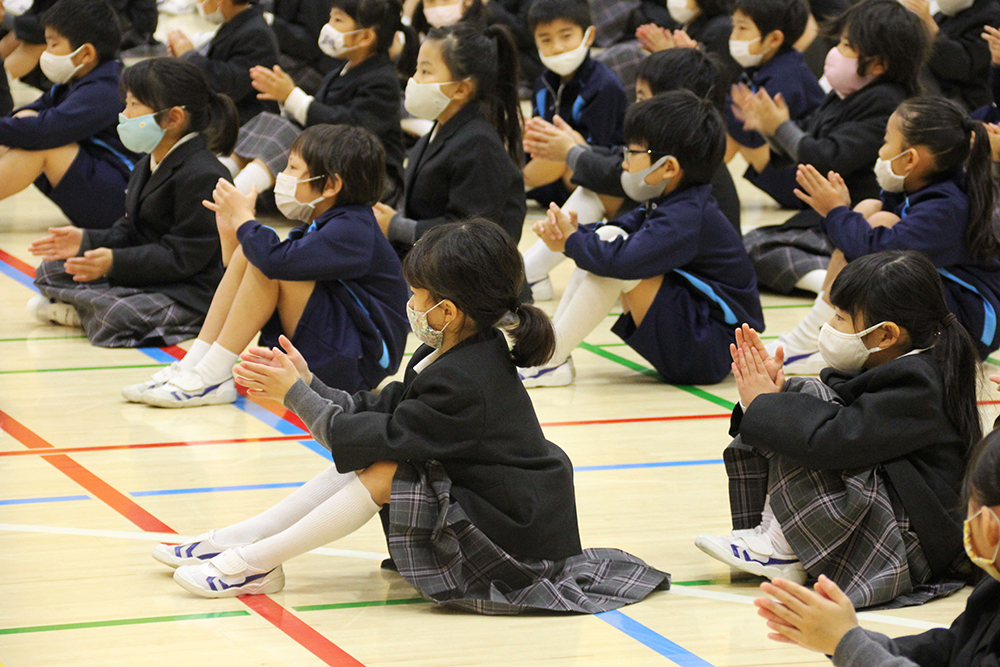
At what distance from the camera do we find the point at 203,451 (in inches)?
137

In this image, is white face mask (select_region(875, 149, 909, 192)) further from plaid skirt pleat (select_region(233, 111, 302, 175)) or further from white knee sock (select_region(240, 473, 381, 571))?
plaid skirt pleat (select_region(233, 111, 302, 175))

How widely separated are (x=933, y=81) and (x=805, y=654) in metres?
4.16

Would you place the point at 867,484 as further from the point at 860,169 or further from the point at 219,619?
the point at 860,169

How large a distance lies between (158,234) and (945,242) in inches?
92.2

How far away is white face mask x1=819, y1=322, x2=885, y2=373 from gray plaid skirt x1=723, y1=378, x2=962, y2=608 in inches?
3.5

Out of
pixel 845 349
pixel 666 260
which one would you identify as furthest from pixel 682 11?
pixel 845 349

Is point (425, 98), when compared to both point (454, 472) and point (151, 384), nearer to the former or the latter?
point (151, 384)

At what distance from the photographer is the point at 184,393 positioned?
12.5ft

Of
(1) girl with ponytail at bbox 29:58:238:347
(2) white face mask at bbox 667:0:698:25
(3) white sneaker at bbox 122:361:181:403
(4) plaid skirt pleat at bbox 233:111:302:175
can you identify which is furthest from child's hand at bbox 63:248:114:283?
A: (2) white face mask at bbox 667:0:698:25

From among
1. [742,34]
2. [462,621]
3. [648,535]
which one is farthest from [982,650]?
[742,34]

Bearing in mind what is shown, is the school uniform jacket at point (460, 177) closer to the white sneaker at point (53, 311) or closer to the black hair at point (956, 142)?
the white sneaker at point (53, 311)

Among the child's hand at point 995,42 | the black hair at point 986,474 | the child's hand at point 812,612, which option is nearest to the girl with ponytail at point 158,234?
the child's hand at point 995,42

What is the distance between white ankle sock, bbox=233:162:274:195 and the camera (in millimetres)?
5422

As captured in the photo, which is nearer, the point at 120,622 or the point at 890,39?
the point at 120,622
